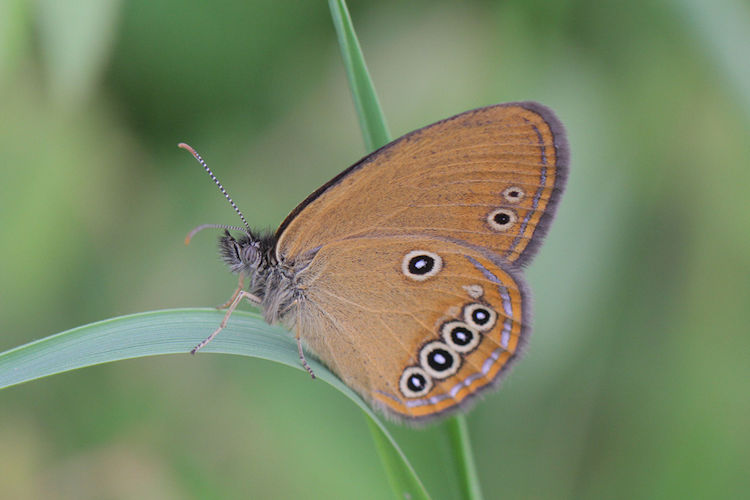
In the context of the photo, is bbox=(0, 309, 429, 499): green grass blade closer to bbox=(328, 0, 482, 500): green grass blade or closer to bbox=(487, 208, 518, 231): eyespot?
bbox=(328, 0, 482, 500): green grass blade

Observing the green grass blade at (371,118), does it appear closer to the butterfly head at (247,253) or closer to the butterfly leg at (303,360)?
the butterfly leg at (303,360)

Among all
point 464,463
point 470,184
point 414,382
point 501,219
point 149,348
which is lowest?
point 464,463

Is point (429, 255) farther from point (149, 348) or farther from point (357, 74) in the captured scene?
point (149, 348)

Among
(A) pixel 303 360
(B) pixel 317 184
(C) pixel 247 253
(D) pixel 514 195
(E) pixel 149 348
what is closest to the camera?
(E) pixel 149 348

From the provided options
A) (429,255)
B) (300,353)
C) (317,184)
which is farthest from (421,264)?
(317,184)

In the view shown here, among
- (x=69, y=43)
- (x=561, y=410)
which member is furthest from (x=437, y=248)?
(x=69, y=43)

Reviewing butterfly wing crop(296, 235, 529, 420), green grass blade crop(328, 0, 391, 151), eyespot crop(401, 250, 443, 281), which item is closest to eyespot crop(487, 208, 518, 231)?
butterfly wing crop(296, 235, 529, 420)

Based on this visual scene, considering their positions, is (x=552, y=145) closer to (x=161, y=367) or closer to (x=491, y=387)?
(x=491, y=387)
